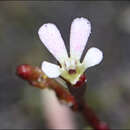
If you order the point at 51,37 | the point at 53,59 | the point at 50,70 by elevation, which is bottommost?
the point at 53,59

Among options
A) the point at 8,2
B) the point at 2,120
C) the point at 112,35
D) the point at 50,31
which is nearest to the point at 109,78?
the point at 112,35

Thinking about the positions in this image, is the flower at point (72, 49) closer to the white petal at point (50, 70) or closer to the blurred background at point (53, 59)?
the white petal at point (50, 70)

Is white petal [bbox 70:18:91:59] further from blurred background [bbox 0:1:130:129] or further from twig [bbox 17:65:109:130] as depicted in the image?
blurred background [bbox 0:1:130:129]

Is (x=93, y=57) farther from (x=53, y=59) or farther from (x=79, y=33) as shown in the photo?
(x=53, y=59)

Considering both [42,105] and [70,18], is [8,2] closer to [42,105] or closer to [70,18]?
[70,18]

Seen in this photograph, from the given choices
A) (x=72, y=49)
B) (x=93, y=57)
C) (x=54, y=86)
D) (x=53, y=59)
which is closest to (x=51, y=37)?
(x=72, y=49)

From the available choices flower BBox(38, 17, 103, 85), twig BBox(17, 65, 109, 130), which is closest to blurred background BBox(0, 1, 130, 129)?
twig BBox(17, 65, 109, 130)
